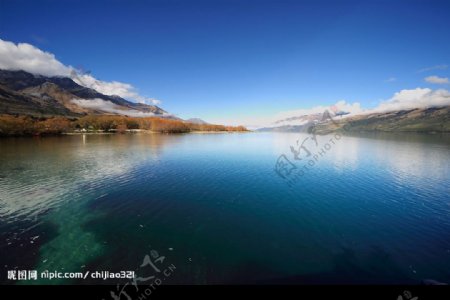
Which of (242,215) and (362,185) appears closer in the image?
(242,215)

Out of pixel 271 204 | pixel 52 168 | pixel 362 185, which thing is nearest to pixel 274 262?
pixel 271 204

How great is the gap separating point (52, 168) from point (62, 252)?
121 feet

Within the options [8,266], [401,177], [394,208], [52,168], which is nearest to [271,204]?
[394,208]

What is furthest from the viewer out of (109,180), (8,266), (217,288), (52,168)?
(52,168)

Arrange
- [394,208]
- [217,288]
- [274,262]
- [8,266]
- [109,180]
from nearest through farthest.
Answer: [217,288] → [8,266] → [274,262] → [394,208] → [109,180]

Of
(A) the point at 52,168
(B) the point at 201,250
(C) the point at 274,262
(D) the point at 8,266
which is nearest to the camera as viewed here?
(D) the point at 8,266

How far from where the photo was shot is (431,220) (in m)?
22.1

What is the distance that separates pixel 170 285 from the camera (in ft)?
41.8

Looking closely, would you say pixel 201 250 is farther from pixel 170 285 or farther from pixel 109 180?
pixel 109 180

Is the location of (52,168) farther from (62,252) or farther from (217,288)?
(217,288)

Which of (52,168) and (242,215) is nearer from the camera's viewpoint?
(242,215)

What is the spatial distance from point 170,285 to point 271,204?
55.3ft

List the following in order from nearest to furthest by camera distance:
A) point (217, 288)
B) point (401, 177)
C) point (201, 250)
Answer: point (217, 288) → point (201, 250) → point (401, 177)

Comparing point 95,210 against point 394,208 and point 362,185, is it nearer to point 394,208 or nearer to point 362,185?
point 394,208
